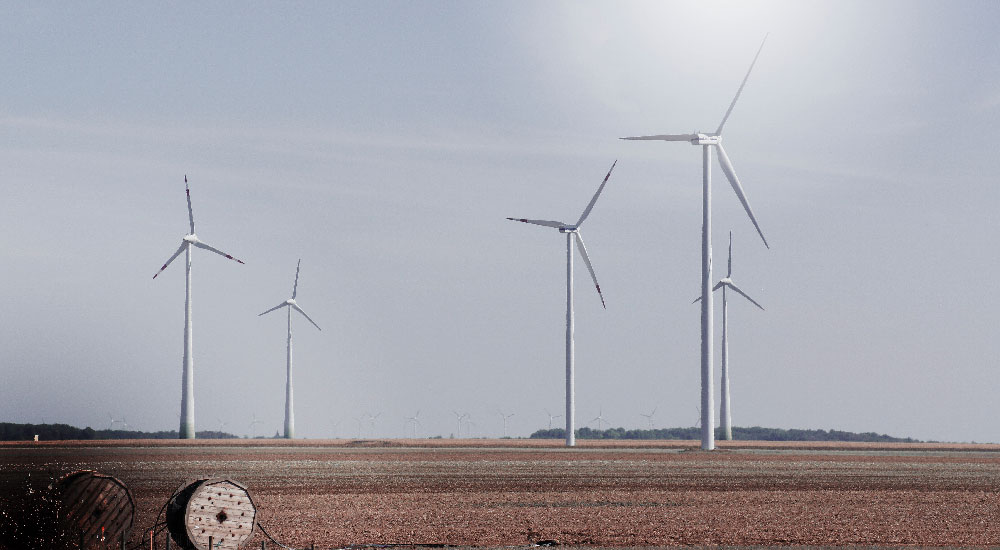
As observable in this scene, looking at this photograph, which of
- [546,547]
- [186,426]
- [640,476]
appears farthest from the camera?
[186,426]

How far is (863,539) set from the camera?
37375 mm

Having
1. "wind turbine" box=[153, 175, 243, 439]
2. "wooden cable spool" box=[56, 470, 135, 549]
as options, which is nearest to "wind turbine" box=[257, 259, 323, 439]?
"wind turbine" box=[153, 175, 243, 439]

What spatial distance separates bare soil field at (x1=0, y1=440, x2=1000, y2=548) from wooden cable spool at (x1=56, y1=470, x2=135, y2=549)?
4290 mm

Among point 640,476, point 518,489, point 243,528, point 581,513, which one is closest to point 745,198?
point 640,476

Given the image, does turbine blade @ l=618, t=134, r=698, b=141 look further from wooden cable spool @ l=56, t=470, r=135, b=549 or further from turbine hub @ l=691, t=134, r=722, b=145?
wooden cable spool @ l=56, t=470, r=135, b=549

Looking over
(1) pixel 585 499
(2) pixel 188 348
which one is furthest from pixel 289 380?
(1) pixel 585 499

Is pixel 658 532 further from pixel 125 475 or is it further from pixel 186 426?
pixel 186 426

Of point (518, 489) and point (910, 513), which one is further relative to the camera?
point (518, 489)

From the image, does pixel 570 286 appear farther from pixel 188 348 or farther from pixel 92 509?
pixel 92 509

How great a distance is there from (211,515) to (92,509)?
288 cm

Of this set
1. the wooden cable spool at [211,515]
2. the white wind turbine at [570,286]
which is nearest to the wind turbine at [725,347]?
the white wind turbine at [570,286]

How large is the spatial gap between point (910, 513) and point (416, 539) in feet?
64.7

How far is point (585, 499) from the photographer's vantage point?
165 feet

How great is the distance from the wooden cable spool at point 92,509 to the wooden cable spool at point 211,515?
149 cm
